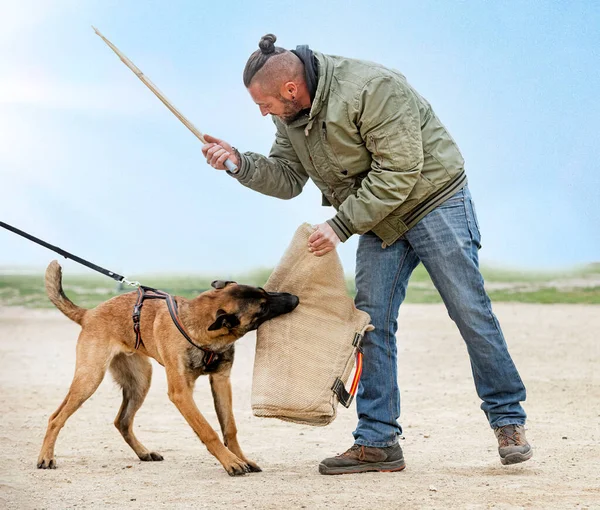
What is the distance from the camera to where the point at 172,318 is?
6078 millimetres

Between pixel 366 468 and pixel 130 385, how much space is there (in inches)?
81.9

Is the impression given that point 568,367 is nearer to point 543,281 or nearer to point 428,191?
point 428,191

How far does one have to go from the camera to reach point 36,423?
8250 mm

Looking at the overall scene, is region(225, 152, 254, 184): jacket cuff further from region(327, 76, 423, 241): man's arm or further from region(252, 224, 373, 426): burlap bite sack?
region(327, 76, 423, 241): man's arm

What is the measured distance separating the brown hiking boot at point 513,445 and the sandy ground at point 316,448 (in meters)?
0.13

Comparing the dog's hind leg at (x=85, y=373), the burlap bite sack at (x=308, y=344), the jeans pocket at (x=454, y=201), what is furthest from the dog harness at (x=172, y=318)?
the jeans pocket at (x=454, y=201)

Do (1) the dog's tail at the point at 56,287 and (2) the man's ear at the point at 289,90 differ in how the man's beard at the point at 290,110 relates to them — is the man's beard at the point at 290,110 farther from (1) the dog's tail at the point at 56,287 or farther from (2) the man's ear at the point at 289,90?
(1) the dog's tail at the point at 56,287

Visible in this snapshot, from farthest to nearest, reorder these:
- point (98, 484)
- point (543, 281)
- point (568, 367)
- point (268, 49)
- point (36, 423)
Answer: point (543, 281) < point (568, 367) < point (36, 423) < point (98, 484) < point (268, 49)

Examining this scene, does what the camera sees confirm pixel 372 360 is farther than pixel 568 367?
No

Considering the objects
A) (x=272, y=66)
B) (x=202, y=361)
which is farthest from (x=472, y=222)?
(x=202, y=361)

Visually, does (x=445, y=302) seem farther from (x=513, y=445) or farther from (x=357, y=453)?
(x=357, y=453)

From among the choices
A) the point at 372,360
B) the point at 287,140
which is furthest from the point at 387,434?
the point at 287,140

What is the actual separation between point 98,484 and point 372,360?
1.99m

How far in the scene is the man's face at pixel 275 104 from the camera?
5392 mm
